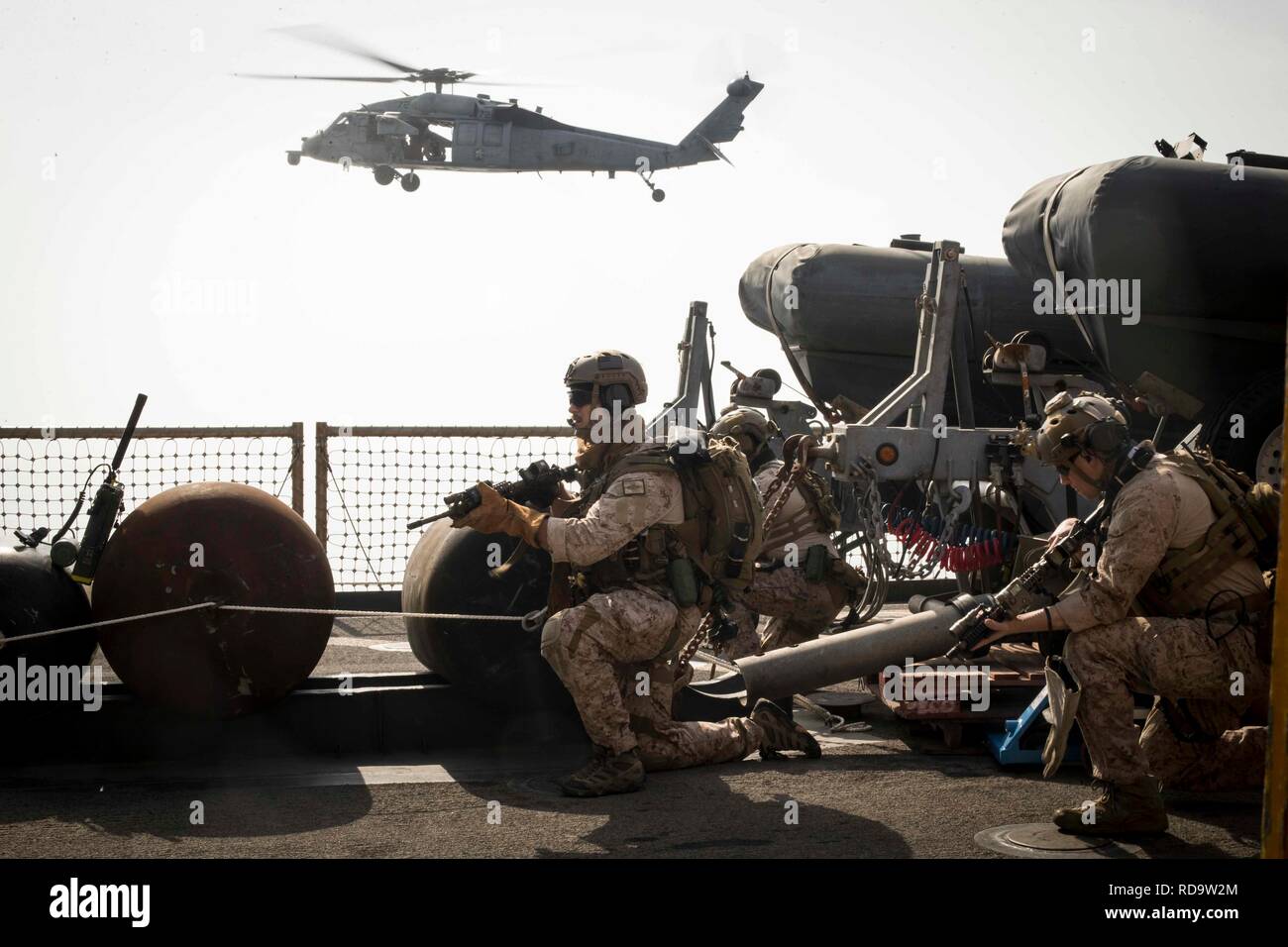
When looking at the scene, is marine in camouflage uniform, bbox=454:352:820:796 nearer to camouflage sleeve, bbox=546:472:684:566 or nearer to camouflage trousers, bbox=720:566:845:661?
camouflage sleeve, bbox=546:472:684:566

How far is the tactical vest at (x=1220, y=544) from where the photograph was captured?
5441mm

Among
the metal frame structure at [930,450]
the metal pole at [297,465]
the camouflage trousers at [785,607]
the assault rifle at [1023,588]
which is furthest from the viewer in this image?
the metal pole at [297,465]

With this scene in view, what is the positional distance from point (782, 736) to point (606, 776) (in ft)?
3.57

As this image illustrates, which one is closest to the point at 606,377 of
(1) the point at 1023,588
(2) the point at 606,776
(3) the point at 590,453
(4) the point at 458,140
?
(3) the point at 590,453

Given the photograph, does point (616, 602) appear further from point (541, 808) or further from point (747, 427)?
point (747, 427)

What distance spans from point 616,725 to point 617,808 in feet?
1.50

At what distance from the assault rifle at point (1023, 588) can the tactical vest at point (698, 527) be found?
3.93ft

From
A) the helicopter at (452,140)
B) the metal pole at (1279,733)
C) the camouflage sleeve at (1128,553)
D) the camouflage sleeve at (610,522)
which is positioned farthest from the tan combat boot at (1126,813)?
the helicopter at (452,140)

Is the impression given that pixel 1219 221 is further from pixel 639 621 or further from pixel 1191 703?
pixel 639 621

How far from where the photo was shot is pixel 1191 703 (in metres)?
5.85

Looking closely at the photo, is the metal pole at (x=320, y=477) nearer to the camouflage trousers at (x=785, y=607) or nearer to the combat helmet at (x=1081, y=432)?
the camouflage trousers at (x=785, y=607)

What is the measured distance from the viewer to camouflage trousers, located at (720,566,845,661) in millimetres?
8398

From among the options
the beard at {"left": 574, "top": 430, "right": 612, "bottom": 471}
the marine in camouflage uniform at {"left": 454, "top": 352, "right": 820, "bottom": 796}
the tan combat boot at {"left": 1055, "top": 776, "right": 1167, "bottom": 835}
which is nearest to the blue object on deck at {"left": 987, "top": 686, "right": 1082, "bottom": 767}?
the tan combat boot at {"left": 1055, "top": 776, "right": 1167, "bottom": 835}
